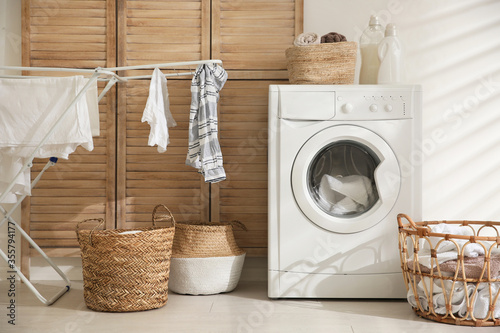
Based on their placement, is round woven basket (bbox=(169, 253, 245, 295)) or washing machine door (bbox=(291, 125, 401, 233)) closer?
washing machine door (bbox=(291, 125, 401, 233))

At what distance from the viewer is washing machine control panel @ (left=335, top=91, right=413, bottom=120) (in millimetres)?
2299

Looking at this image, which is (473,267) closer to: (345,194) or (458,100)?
(345,194)

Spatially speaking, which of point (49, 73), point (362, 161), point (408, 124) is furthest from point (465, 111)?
point (49, 73)

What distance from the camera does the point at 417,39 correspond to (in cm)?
279

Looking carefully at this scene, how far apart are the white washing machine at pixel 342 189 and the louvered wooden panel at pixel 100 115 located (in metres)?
1.00

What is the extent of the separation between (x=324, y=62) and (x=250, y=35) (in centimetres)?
58

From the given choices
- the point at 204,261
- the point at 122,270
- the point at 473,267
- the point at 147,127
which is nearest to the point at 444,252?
the point at 473,267

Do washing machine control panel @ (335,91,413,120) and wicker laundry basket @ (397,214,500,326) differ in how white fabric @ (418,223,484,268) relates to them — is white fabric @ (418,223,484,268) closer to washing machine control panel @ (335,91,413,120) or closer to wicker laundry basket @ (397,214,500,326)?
wicker laundry basket @ (397,214,500,326)

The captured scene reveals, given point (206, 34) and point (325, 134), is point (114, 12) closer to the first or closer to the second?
point (206, 34)

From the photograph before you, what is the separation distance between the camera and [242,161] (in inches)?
110

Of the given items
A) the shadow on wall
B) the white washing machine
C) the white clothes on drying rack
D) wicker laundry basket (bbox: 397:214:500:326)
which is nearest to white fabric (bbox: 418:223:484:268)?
wicker laundry basket (bbox: 397:214:500:326)

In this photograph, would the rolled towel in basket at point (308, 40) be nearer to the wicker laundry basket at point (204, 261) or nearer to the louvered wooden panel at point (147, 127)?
the louvered wooden panel at point (147, 127)

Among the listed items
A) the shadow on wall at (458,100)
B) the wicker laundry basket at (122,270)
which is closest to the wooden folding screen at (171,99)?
the wicker laundry basket at (122,270)

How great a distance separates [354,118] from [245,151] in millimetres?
716
